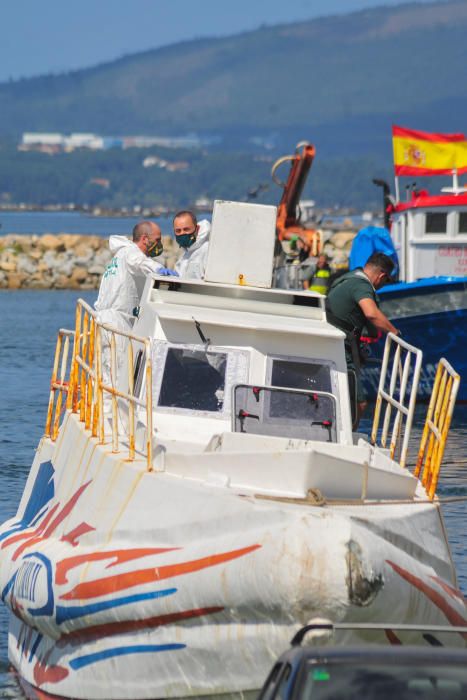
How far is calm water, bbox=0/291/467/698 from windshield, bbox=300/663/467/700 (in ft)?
14.1

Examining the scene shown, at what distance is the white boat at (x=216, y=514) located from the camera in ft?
26.2

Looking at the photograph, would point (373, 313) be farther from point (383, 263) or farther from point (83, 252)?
point (83, 252)

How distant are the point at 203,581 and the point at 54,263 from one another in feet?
190

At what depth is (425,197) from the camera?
92.9ft

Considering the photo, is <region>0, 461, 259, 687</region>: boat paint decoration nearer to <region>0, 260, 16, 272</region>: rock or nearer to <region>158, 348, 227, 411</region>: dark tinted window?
<region>158, 348, 227, 411</region>: dark tinted window

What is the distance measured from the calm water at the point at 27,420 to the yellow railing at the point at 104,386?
188cm

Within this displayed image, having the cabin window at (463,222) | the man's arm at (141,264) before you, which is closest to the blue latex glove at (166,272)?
the man's arm at (141,264)

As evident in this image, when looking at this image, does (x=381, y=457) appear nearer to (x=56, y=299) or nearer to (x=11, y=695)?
(x=11, y=695)

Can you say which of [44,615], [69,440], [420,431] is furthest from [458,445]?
[44,615]

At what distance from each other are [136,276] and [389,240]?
15.0 m

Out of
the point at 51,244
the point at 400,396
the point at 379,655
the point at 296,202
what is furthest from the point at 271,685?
the point at 51,244

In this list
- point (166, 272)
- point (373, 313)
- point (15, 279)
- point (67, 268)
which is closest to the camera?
point (166, 272)

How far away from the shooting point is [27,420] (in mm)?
23391

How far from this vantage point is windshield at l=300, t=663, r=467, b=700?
589 cm
